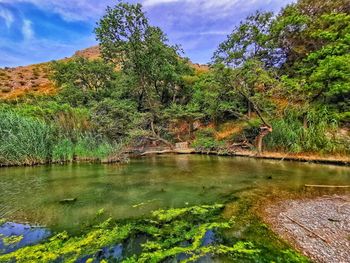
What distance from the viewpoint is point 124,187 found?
7070mm

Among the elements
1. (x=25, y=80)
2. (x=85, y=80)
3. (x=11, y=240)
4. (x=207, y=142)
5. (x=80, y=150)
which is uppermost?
(x=25, y=80)

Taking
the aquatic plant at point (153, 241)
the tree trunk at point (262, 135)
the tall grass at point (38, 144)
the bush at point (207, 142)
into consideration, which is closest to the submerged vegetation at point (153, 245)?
the aquatic plant at point (153, 241)

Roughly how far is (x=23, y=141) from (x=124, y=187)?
6.77 meters

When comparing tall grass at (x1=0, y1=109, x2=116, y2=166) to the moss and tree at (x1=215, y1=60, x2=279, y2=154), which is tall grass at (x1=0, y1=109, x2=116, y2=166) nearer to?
tree at (x1=215, y1=60, x2=279, y2=154)

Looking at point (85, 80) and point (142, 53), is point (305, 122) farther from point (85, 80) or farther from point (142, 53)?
point (85, 80)

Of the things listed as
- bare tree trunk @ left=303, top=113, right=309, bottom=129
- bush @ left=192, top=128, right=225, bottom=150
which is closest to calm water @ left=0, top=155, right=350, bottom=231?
bare tree trunk @ left=303, top=113, right=309, bottom=129

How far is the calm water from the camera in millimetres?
5066

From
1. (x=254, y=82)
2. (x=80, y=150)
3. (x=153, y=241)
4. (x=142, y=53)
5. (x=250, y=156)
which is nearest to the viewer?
(x=153, y=241)

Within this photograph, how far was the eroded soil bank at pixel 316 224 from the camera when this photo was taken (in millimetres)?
3047

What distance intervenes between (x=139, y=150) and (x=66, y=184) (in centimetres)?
845

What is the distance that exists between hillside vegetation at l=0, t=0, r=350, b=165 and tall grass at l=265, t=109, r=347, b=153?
0.15 ft

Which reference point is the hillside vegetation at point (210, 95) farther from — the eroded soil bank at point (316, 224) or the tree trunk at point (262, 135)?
the eroded soil bank at point (316, 224)

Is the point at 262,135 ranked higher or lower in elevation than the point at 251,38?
lower

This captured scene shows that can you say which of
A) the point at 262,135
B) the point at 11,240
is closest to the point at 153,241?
the point at 11,240
